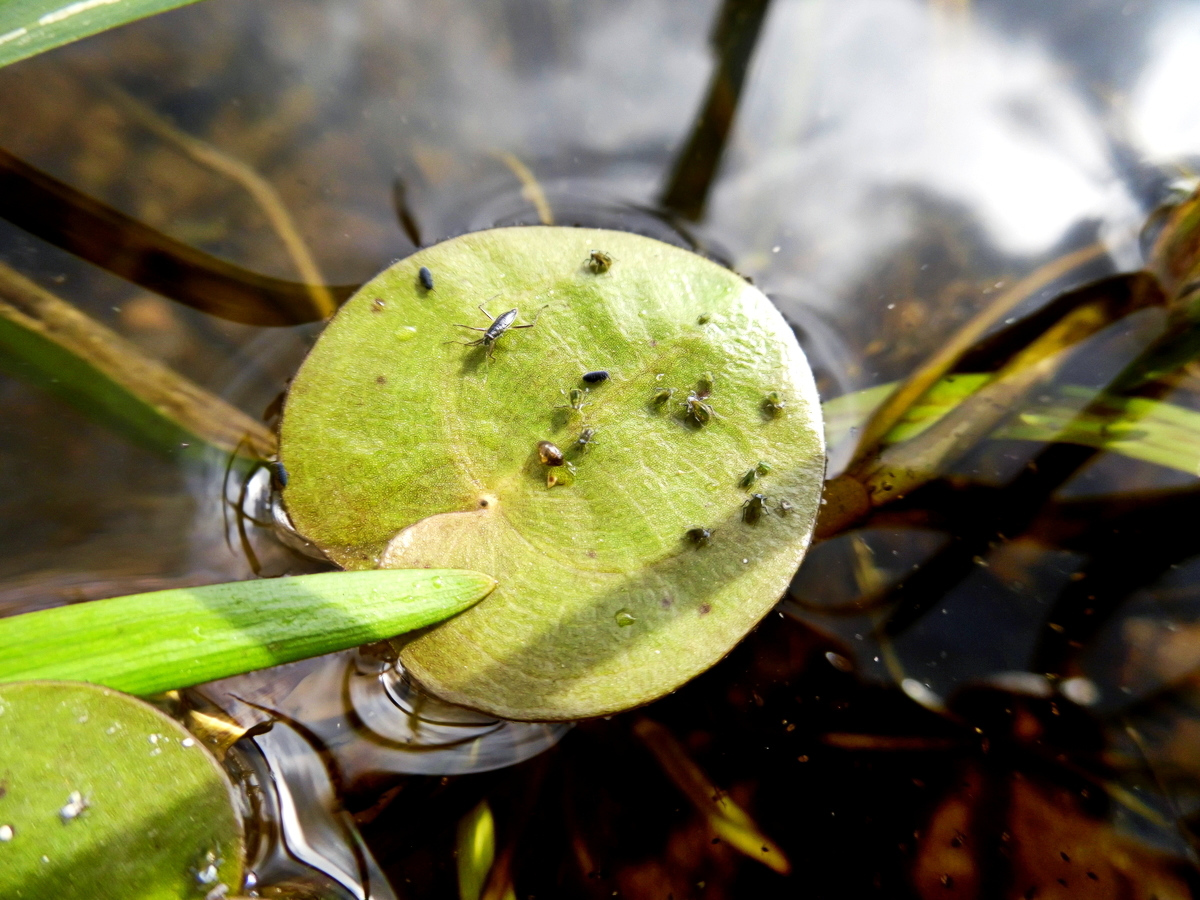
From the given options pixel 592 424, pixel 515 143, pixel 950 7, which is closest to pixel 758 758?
pixel 592 424

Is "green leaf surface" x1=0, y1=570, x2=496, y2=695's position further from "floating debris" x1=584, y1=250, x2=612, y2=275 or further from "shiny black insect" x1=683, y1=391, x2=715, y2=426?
"floating debris" x1=584, y1=250, x2=612, y2=275

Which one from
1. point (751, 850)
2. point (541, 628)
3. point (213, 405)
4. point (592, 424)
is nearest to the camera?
point (541, 628)

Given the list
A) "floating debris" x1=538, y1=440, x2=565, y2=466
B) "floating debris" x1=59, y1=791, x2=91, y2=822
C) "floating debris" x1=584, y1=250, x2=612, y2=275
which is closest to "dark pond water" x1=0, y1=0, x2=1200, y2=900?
"floating debris" x1=59, y1=791, x2=91, y2=822

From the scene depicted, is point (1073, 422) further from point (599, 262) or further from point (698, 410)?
point (599, 262)

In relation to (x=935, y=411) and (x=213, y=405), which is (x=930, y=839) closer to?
(x=935, y=411)

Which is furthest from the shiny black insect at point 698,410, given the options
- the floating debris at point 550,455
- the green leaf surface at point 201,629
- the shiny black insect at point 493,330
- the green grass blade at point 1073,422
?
the green leaf surface at point 201,629

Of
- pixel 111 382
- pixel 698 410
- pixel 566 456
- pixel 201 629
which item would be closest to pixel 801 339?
pixel 698 410

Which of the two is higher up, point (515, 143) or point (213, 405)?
point (515, 143)

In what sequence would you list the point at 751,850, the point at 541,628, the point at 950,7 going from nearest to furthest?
the point at 541,628 → the point at 751,850 → the point at 950,7
